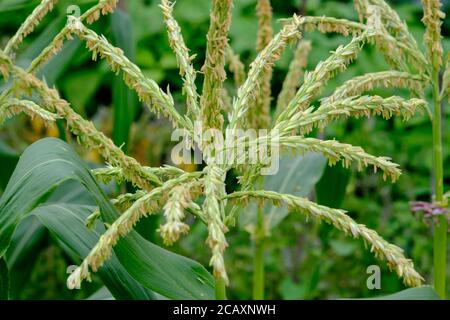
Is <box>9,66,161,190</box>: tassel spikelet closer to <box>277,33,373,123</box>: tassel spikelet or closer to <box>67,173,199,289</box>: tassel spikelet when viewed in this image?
<box>67,173,199,289</box>: tassel spikelet

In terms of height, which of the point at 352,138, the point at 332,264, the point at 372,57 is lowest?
the point at 332,264

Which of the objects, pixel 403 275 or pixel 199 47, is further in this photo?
pixel 199 47

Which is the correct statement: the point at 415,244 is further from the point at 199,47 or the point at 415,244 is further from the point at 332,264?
the point at 199,47

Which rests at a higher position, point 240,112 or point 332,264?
point 240,112

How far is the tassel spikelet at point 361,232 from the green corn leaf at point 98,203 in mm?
201

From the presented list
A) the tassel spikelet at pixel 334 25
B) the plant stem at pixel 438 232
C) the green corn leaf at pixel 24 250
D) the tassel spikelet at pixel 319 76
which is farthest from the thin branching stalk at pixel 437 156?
the green corn leaf at pixel 24 250

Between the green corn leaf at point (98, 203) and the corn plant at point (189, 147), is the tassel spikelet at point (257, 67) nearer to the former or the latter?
the corn plant at point (189, 147)

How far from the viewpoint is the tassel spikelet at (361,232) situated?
850 millimetres

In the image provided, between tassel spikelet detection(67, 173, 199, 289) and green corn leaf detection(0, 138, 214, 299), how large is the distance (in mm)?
105

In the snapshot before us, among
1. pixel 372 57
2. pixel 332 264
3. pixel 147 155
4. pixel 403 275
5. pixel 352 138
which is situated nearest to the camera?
pixel 403 275

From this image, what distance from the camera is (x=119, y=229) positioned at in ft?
2.76

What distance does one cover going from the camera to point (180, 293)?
42.7 inches

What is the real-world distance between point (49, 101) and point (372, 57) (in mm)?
2905

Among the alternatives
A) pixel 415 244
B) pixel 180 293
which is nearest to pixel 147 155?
pixel 415 244
